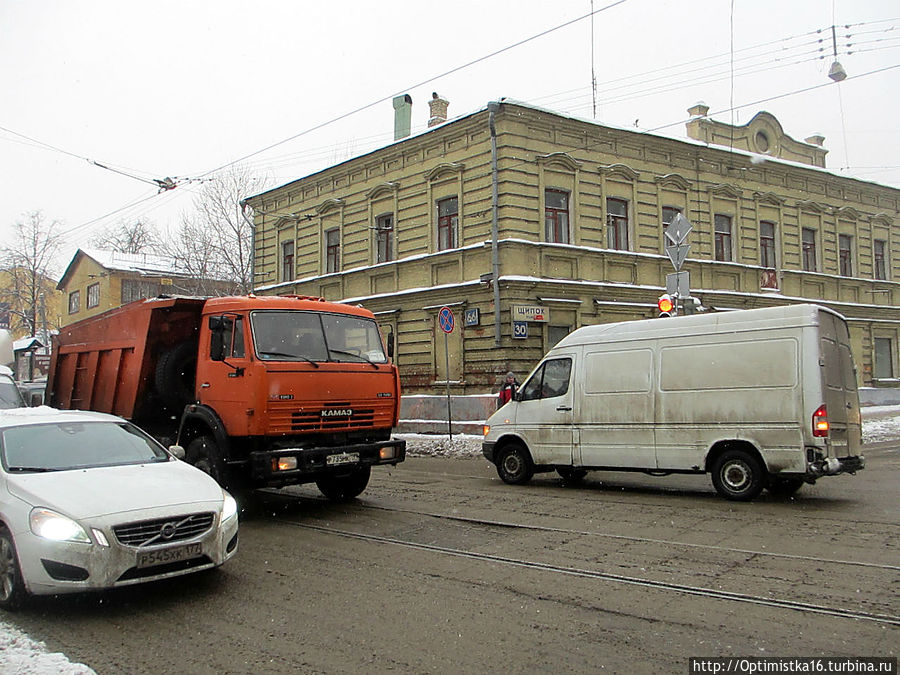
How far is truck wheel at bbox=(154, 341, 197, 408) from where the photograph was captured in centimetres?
1012

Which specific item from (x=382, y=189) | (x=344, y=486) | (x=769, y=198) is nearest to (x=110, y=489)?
(x=344, y=486)

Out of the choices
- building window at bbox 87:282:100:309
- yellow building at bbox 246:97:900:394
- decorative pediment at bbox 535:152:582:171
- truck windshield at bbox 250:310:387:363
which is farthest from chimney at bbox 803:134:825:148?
building window at bbox 87:282:100:309

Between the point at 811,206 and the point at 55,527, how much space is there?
27864 mm

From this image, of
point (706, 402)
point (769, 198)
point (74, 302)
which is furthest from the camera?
→ point (74, 302)

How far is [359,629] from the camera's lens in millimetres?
4836

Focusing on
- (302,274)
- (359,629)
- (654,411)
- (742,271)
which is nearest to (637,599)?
(359,629)

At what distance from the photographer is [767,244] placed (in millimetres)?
26062

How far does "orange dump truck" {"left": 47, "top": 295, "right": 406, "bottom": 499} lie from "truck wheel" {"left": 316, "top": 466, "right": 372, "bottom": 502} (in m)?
0.02

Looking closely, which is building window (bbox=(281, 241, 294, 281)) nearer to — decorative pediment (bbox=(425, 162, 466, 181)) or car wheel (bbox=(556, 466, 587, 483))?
decorative pediment (bbox=(425, 162, 466, 181))

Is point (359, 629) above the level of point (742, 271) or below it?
below

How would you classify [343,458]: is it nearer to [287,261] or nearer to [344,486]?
[344,486]

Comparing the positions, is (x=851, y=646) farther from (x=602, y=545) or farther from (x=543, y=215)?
(x=543, y=215)

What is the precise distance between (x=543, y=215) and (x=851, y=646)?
57.4ft

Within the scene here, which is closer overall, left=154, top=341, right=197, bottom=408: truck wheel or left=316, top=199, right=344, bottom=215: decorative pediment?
left=154, top=341, right=197, bottom=408: truck wheel
